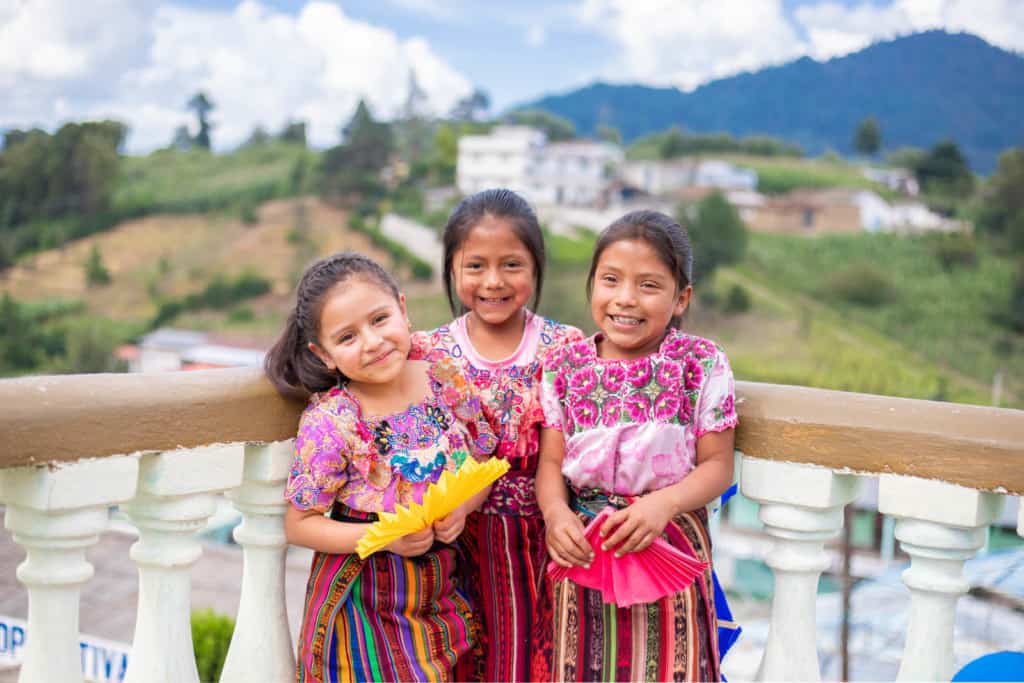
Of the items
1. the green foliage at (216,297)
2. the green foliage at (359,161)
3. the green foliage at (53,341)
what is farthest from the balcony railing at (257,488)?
the green foliage at (359,161)

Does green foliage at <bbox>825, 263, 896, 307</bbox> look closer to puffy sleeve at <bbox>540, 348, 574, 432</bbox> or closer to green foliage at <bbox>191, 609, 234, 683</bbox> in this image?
green foliage at <bbox>191, 609, 234, 683</bbox>

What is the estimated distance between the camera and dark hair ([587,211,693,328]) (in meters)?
2.00

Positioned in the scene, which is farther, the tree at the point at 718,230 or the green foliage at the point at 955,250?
the green foliage at the point at 955,250

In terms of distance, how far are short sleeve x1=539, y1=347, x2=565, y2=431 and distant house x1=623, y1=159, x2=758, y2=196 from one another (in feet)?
197

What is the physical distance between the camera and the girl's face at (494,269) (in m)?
2.25

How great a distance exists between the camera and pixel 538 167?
58.7 meters

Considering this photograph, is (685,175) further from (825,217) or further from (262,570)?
(262,570)

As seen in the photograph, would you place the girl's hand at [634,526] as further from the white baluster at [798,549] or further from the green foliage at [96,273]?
the green foliage at [96,273]

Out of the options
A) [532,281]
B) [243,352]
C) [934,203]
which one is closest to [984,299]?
[934,203]

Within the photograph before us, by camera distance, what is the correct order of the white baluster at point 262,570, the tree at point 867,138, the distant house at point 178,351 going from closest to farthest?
the white baluster at point 262,570
the distant house at point 178,351
the tree at point 867,138

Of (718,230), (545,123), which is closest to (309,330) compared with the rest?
(718,230)

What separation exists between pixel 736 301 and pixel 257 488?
48.0 metres

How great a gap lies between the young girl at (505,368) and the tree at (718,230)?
163 ft

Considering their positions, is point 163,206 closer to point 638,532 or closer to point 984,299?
point 984,299
